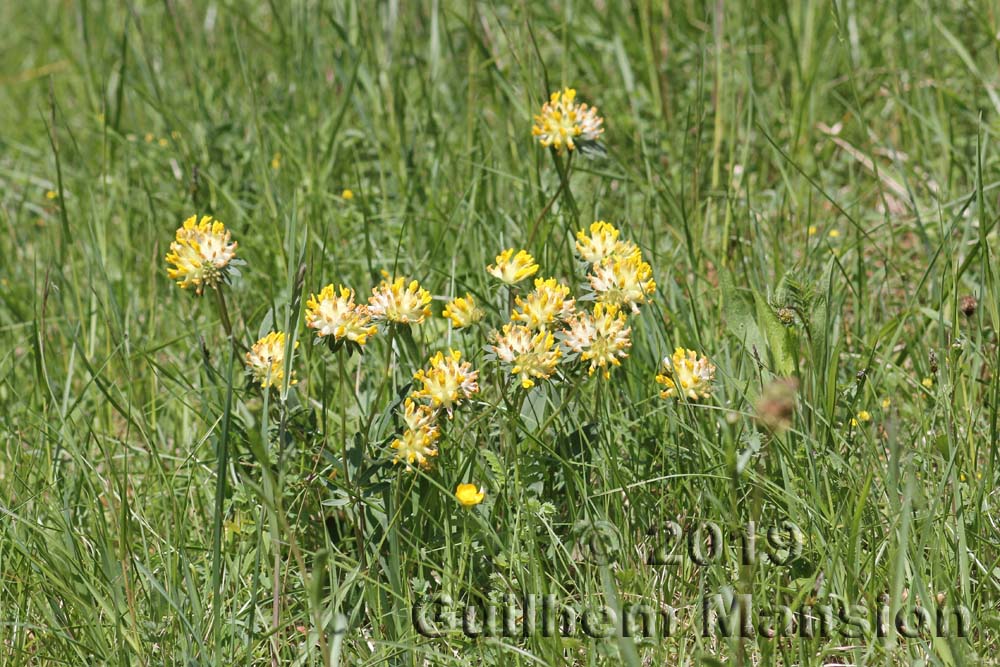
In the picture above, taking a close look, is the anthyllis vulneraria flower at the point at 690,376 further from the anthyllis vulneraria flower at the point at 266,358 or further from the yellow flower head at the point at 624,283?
the anthyllis vulneraria flower at the point at 266,358

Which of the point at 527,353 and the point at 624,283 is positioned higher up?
the point at 624,283

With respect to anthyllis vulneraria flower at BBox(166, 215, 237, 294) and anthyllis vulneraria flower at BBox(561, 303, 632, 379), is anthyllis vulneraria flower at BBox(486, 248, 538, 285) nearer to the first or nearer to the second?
anthyllis vulneraria flower at BBox(561, 303, 632, 379)

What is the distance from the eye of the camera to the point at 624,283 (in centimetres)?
190

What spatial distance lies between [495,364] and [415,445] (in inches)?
13.8

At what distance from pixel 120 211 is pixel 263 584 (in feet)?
5.48

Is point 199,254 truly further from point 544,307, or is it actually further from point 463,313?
point 544,307

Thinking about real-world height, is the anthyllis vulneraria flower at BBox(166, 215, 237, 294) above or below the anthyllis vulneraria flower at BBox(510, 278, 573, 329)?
above

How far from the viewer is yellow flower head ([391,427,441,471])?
6.07 feet

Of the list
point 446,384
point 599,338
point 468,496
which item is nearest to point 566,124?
point 599,338

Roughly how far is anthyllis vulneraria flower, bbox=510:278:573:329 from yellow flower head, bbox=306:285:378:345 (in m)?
0.27

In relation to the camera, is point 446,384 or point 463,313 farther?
point 463,313

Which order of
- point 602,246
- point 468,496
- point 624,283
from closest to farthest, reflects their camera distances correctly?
point 468,496
point 624,283
point 602,246

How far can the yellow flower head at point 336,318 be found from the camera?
1796mm

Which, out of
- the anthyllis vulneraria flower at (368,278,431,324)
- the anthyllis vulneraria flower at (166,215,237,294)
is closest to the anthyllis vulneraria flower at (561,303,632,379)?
the anthyllis vulneraria flower at (368,278,431,324)
